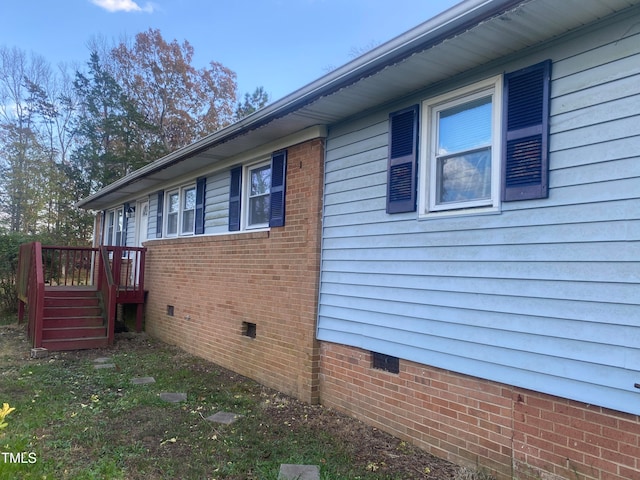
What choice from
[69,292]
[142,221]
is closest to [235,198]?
[69,292]

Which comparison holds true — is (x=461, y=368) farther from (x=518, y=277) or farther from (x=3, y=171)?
(x=3, y=171)

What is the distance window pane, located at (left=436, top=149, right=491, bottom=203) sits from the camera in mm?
3526

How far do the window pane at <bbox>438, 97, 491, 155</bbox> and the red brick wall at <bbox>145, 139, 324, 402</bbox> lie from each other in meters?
1.71

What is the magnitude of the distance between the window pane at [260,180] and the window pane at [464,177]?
3.12 metres

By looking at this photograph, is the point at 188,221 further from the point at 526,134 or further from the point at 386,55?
the point at 526,134

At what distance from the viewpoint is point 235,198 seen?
6.98 m

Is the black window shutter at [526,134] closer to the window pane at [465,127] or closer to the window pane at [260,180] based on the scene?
the window pane at [465,127]


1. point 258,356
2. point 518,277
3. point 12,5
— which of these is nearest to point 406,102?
point 518,277

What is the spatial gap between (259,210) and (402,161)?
9.76 feet

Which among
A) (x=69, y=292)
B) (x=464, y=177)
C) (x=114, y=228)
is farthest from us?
(x=114, y=228)

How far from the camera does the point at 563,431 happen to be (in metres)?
2.88

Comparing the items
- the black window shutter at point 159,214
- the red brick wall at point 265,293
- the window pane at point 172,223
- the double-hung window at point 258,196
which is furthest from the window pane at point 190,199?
the double-hung window at point 258,196

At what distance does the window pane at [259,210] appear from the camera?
6402 mm

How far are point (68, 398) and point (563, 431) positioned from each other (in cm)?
522
